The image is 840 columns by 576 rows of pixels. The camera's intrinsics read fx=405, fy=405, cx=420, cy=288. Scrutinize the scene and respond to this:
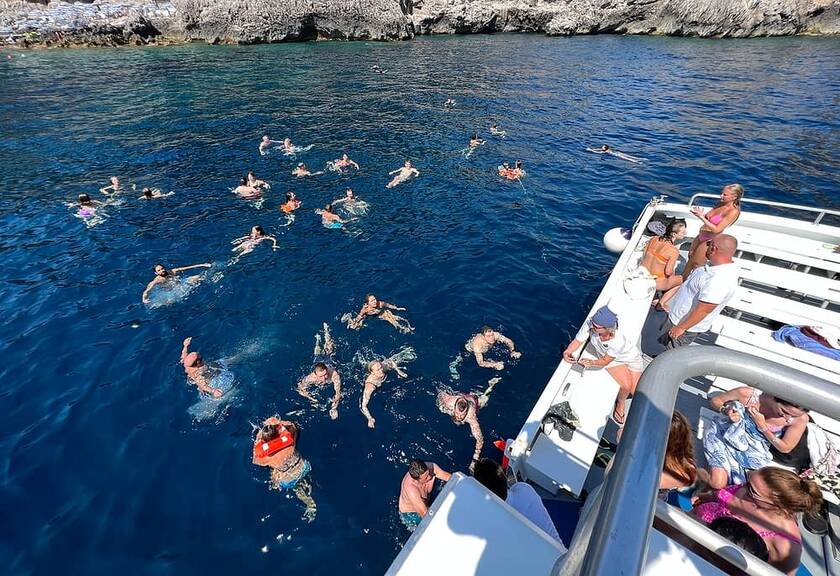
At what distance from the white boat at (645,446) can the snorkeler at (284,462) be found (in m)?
4.22

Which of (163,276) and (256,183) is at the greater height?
(256,183)

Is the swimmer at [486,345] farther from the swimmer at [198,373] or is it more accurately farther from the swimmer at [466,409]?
the swimmer at [198,373]

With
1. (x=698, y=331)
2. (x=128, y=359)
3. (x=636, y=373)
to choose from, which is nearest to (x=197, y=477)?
(x=128, y=359)

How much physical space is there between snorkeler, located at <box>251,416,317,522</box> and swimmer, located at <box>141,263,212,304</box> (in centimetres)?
747

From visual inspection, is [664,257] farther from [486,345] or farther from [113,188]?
[113,188]

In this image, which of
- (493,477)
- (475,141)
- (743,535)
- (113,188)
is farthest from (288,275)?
(475,141)

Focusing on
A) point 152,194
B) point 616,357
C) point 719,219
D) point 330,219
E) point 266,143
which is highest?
point 719,219

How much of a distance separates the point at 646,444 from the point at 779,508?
5.09 m

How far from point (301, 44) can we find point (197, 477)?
222 ft

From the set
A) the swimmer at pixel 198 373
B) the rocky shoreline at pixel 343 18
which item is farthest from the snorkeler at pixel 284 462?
the rocky shoreline at pixel 343 18

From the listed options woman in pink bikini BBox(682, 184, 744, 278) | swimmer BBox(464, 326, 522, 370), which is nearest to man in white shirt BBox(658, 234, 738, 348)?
woman in pink bikini BBox(682, 184, 744, 278)

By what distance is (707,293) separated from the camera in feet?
22.8

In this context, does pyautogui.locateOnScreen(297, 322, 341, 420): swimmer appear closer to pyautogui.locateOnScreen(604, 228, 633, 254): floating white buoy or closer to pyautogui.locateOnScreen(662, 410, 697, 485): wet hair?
pyautogui.locateOnScreen(662, 410, 697, 485): wet hair

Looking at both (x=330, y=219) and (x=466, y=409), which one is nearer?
(x=466, y=409)
